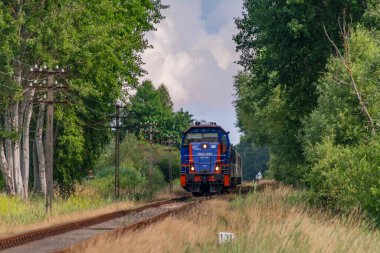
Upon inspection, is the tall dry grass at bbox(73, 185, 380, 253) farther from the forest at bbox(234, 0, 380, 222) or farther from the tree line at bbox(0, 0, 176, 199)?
the tree line at bbox(0, 0, 176, 199)

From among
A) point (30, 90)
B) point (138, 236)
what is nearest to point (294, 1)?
point (30, 90)

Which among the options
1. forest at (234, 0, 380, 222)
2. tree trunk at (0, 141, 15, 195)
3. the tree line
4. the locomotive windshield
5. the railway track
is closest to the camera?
the railway track

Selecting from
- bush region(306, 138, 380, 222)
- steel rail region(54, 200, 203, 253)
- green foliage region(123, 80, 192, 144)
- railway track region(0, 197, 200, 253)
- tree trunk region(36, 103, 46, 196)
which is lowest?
railway track region(0, 197, 200, 253)

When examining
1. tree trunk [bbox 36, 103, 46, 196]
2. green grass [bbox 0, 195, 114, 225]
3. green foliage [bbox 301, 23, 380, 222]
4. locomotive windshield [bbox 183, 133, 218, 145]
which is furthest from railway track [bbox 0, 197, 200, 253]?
locomotive windshield [bbox 183, 133, 218, 145]

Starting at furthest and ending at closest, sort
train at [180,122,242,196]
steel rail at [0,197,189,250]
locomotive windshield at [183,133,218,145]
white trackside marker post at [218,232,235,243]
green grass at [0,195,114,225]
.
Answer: locomotive windshield at [183,133,218,145] → train at [180,122,242,196] → green grass at [0,195,114,225] → steel rail at [0,197,189,250] → white trackside marker post at [218,232,235,243]

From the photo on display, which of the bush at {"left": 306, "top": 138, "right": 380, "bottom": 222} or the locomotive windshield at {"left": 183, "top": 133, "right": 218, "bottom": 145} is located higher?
the locomotive windshield at {"left": 183, "top": 133, "right": 218, "bottom": 145}

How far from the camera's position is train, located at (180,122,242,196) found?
4197 cm

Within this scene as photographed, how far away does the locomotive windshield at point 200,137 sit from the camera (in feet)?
139

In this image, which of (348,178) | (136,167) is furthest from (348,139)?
(136,167)

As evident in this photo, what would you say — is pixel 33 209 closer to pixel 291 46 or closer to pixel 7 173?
pixel 7 173

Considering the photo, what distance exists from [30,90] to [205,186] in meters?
12.1

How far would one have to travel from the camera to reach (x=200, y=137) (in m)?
42.8

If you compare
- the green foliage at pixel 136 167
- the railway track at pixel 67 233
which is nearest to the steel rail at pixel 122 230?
the railway track at pixel 67 233

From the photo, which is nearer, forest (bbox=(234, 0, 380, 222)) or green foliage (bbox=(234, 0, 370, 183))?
forest (bbox=(234, 0, 380, 222))
